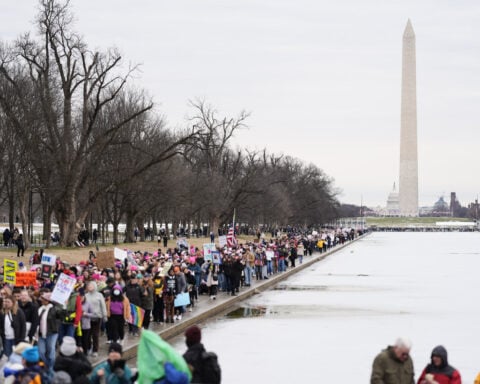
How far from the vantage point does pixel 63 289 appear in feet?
51.5

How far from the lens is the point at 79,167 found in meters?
51.5

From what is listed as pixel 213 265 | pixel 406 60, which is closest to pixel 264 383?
pixel 213 265

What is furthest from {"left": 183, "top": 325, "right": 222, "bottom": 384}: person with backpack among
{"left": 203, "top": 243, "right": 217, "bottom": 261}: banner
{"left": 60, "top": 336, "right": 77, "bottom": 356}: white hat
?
{"left": 203, "top": 243, "right": 217, "bottom": 261}: banner

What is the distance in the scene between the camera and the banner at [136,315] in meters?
19.9

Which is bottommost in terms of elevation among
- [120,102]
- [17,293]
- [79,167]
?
[17,293]

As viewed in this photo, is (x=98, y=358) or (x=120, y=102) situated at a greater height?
(x=120, y=102)

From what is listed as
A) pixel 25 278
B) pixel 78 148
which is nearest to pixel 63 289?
pixel 25 278

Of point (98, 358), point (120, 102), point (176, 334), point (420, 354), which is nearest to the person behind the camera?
point (98, 358)

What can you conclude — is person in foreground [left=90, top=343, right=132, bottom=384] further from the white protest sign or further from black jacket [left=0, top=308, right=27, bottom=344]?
the white protest sign

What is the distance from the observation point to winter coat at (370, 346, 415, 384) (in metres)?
9.54

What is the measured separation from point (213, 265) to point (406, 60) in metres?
123

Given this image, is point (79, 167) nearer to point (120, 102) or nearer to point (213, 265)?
point (120, 102)

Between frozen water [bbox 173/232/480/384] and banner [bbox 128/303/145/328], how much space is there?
0.87 metres

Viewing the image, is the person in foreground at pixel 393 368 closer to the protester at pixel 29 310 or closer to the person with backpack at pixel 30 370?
the person with backpack at pixel 30 370
